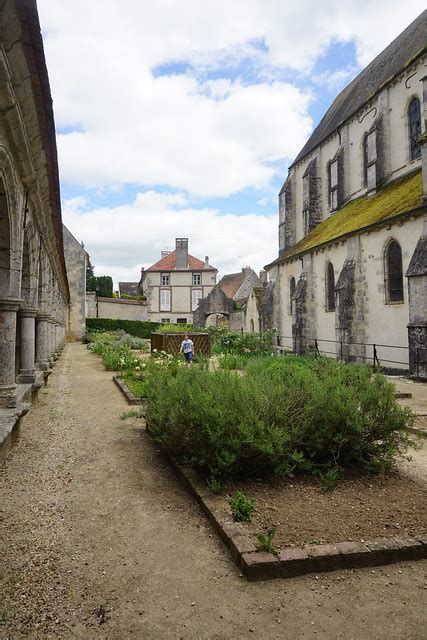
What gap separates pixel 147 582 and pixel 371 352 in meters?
15.0

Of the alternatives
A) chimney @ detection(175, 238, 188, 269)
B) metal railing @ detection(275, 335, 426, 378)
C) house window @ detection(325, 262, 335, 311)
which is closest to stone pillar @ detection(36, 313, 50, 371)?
metal railing @ detection(275, 335, 426, 378)

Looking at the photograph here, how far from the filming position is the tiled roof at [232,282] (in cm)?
5075

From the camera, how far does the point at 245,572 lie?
2664mm

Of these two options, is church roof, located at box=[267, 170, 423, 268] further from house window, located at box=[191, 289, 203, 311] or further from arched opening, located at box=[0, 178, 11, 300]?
house window, located at box=[191, 289, 203, 311]

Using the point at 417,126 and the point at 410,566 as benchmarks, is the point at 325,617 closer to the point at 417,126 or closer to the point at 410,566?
the point at 410,566

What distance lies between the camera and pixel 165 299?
47.5 m

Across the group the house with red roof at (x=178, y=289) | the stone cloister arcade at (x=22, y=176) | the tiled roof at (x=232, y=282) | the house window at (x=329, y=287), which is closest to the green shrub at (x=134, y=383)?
the stone cloister arcade at (x=22, y=176)

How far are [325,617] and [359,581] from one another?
439 mm

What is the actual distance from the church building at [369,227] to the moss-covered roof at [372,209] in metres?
0.07

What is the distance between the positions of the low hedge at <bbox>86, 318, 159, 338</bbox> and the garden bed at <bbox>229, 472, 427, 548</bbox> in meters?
30.6

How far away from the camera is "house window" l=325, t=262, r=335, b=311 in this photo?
63.9 ft

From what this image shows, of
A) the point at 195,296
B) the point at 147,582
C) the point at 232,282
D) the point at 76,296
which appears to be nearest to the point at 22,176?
the point at 147,582

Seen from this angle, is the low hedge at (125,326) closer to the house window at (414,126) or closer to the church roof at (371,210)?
the church roof at (371,210)

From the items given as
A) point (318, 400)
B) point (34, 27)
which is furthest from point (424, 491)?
point (34, 27)
